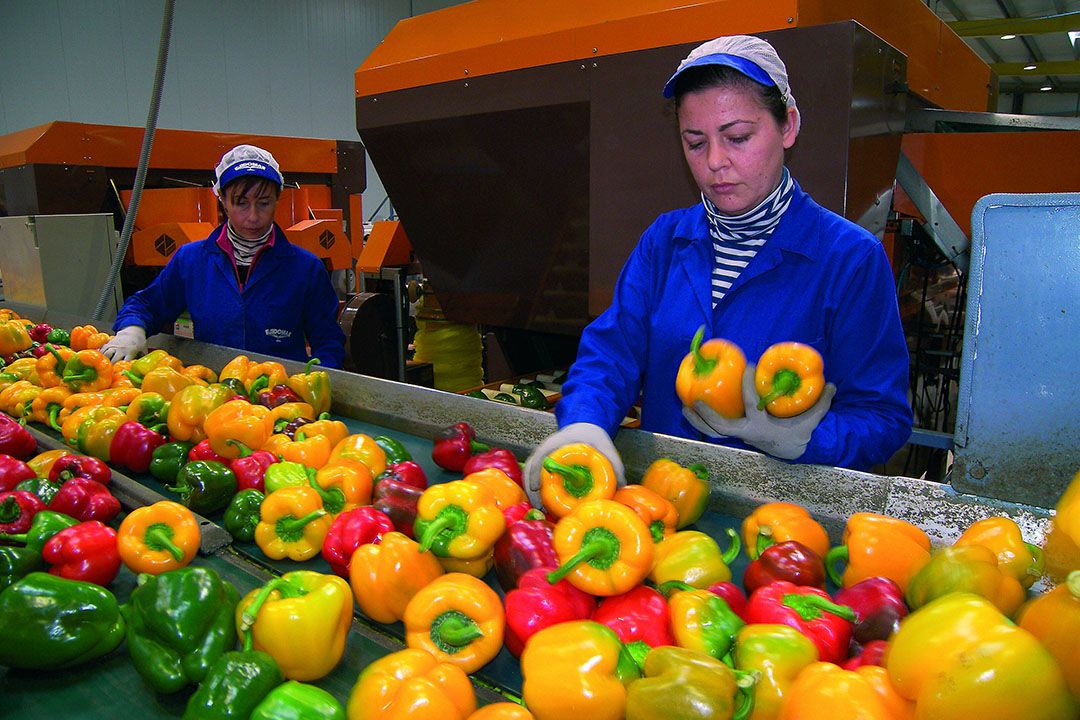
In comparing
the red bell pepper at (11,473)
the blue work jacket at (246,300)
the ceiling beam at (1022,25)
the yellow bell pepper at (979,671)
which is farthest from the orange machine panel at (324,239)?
the ceiling beam at (1022,25)

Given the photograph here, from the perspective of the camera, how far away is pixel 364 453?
2021 mm

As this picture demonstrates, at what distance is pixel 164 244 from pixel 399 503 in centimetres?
408

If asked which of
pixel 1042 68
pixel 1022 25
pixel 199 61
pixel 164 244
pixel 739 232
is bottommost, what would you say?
→ pixel 739 232

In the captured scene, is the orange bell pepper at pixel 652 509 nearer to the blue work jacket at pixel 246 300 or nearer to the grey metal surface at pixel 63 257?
the blue work jacket at pixel 246 300

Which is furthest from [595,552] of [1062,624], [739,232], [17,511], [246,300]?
[246,300]

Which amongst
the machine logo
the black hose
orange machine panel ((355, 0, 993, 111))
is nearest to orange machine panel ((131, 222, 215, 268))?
the machine logo

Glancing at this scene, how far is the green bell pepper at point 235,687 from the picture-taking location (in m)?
1.07

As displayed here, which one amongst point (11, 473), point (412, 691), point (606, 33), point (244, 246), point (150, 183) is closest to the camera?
point (412, 691)

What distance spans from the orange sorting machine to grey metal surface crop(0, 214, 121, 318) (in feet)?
0.80

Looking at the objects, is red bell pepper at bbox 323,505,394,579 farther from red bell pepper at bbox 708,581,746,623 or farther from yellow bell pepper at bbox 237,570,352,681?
red bell pepper at bbox 708,581,746,623

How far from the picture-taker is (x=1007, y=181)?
366 cm

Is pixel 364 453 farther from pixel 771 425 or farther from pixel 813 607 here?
pixel 813 607

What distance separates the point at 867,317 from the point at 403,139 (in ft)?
8.95

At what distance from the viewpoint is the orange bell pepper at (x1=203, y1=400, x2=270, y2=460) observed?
213 cm
